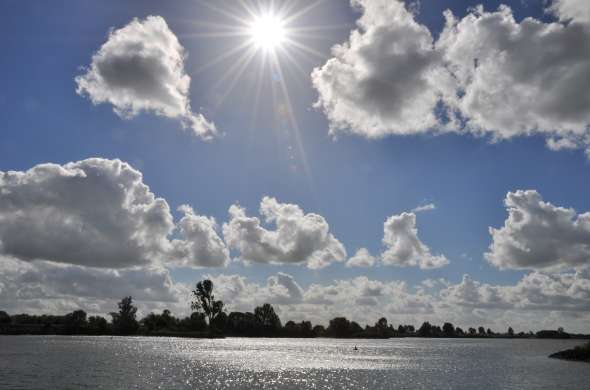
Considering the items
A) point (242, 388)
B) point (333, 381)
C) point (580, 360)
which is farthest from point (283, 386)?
point (580, 360)

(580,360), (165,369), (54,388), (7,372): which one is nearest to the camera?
(54,388)

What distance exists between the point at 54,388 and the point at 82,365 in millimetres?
38971

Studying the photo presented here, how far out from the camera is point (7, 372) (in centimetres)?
8212

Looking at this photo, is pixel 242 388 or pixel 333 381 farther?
pixel 333 381

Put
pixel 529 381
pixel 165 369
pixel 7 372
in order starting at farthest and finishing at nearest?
pixel 165 369, pixel 529 381, pixel 7 372

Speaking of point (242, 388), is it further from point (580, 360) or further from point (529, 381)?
point (580, 360)

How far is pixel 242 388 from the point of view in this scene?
73.4 metres

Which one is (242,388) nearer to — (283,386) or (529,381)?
(283,386)

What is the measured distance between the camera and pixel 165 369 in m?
101

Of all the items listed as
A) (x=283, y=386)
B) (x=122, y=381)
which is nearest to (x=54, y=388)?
(x=122, y=381)

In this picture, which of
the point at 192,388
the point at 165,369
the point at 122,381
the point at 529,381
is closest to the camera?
the point at 192,388

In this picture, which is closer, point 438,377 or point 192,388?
point 192,388

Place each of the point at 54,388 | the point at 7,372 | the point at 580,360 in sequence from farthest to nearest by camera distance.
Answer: the point at 580,360 < the point at 7,372 < the point at 54,388

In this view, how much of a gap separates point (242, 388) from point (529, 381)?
51529mm
